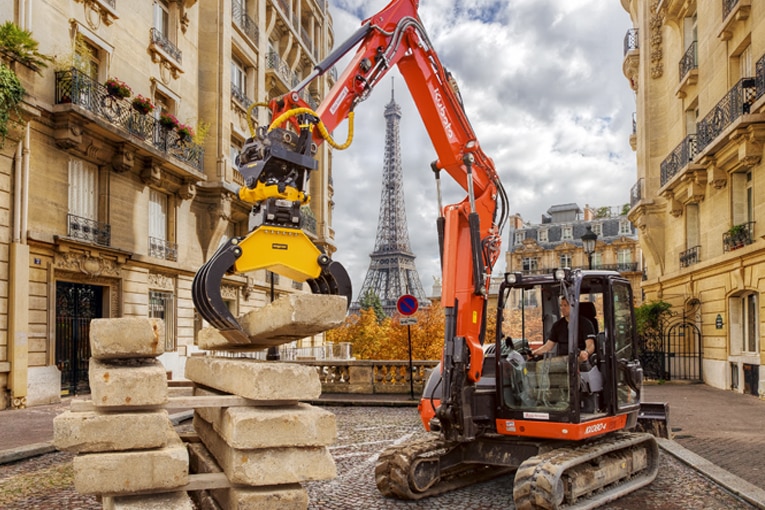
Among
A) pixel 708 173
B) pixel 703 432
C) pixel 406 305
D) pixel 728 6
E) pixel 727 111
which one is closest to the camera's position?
pixel 703 432

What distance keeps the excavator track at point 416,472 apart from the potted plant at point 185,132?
1697cm

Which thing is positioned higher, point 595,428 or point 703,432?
point 595,428

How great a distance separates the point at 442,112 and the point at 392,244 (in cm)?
8003

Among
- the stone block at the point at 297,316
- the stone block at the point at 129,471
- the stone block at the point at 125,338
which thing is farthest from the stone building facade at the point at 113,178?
the stone block at the point at 129,471

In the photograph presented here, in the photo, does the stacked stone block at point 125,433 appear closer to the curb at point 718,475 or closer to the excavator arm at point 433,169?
the excavator arm at point 433,169

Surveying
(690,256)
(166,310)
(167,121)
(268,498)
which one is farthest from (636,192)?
(268,498)

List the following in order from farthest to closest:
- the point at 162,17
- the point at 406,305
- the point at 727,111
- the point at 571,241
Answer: the point at 571,241 < the point at 162,17 < the point at 727,111 < the point at 406,305

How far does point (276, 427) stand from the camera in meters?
5.26

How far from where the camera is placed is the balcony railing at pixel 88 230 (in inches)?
692

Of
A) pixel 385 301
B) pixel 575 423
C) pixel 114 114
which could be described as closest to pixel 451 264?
pixel 575 423

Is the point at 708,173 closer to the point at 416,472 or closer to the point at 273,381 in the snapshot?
the point at 416,472

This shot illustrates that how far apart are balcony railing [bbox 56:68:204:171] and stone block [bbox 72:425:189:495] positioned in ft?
46.7

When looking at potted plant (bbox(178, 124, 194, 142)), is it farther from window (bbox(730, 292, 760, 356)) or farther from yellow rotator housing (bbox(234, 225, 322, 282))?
yellow rotator housing (bbox(234, 225, 322, 282))

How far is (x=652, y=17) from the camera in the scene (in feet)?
94.8
